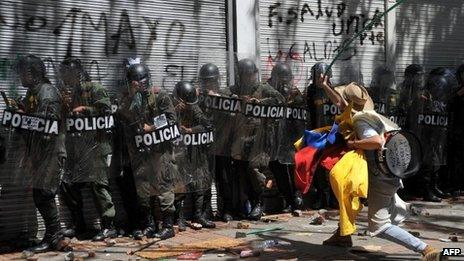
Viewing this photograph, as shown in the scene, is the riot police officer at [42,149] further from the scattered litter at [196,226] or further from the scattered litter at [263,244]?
the scattered litter at [263,244]

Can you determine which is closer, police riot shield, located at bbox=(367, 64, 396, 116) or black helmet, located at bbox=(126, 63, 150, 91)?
black helmet, located at bbox=(126, 63, 150, 91)

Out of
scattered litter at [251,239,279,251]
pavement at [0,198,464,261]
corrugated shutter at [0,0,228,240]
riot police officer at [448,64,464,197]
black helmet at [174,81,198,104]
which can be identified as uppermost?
corrugated shutter at [0,0,228,240]

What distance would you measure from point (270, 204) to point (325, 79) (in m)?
3.10

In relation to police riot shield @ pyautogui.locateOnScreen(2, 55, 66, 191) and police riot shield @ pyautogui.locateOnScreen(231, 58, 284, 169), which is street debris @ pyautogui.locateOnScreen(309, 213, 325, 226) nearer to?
police riot shield @ pyautogui.locateOnScreen(231, 58, 284, 169)

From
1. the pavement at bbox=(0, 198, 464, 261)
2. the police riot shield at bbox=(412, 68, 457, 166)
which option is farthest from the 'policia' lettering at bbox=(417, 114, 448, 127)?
the pavement at bbox=(0, 198, 464, 261)

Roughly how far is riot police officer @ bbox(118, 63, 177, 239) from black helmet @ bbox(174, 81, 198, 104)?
0.36m

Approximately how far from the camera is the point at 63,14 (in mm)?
7871

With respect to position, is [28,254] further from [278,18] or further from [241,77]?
[278,18]

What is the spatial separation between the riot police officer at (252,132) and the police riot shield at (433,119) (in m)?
2.41

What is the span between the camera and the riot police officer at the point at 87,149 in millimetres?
7086

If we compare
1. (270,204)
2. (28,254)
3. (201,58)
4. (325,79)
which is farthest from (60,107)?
(270,204)

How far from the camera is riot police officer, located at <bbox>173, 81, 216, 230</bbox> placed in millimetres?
7625

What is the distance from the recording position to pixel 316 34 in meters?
10.0

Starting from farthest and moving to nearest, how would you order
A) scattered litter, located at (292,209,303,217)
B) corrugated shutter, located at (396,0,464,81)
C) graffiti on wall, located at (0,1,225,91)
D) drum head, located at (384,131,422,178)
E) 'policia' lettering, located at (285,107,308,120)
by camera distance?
corrugated shutter, located at (396,0,464,81), scattered litter, located at (292,209,303,217), 'policia' lettering, located at (285,107,308,120), graffiti on wall, located at (0,1,225,91), drum head, located at (384,131,422,178)
